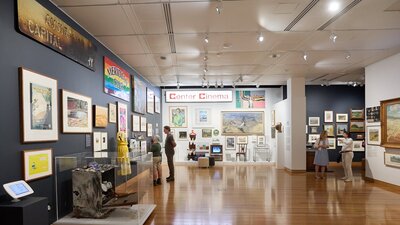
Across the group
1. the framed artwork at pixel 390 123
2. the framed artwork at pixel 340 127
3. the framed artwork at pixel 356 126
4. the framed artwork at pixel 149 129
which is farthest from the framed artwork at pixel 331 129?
the framed artwork at pixel 149 129

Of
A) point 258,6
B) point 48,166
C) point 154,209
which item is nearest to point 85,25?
point 48,166

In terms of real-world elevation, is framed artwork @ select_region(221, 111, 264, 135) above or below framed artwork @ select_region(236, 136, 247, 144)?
above

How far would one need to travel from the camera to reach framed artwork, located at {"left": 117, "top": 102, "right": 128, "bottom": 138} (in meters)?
7.21

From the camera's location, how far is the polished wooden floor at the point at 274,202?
4734 millimetres

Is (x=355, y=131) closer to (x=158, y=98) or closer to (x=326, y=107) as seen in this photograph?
(x=326, y=107)

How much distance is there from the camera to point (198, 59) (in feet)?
25.3

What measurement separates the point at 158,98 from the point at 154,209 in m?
7.94

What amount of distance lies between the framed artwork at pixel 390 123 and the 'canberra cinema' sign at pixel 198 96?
674 cm

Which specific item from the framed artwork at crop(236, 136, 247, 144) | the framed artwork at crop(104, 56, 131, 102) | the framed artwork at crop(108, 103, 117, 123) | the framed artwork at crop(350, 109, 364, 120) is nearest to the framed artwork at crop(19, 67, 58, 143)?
the framed artwork at crop(104, 56, 131, 102)

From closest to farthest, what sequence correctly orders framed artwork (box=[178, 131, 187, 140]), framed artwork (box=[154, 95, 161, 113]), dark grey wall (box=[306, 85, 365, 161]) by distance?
framed artwork (box=[154, 95, 161, 113])
dark grey wall (box=[306, 85, 365, 161])
framed artwork (box=[178, 131, 187, 140])

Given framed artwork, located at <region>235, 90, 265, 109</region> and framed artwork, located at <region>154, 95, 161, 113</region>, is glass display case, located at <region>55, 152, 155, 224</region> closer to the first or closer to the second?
framed artwork, located at <region>154, 95, 161, 113</region>

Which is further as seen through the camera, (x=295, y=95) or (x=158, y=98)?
(x=158, y=98)

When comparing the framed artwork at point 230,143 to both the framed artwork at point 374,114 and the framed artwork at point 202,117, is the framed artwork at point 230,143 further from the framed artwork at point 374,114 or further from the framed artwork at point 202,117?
the framed artwork at point 374,114

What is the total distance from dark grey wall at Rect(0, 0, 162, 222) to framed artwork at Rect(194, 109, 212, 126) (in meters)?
8.58
